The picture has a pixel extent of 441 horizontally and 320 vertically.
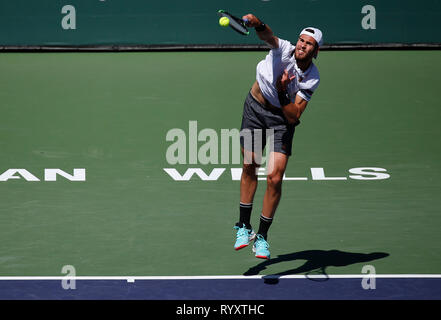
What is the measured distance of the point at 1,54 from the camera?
20844 millimetres

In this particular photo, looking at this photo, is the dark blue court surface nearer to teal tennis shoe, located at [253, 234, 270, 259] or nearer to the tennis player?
teal tennis shoe, located at [253, 234, 270, 259]

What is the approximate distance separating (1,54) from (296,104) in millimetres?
14313

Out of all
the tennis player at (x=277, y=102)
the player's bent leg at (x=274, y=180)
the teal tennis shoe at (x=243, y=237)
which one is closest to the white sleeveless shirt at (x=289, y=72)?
the tennis player at (x=277, y=102)

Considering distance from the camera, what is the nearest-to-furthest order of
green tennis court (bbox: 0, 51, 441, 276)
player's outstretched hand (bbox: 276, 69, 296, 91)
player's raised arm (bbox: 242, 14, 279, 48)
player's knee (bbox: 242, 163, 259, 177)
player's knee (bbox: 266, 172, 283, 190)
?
player's raised arm (bbox: 242, 14, 279, 48)
player's outstretched hand (bbox: 276, 69, 296, 91)
player's knee (bbox: 266, 172, 283, 190)
player's knee (bbox: 242, 163, 259, 177)
green tennis court (bbox: 0, 51, 441, 276)

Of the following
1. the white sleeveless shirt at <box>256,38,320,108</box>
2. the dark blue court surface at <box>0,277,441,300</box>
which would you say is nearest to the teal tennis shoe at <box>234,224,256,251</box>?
the dark blue court surface at <box>0,277,441,300</box>

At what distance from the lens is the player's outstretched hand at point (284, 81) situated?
783 centimetres

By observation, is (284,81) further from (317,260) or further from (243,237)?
(317,260)

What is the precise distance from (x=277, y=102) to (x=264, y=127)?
0.30 metres

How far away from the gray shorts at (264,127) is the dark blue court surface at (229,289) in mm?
1302

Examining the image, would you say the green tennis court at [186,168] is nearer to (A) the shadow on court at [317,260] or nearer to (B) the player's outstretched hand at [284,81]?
(A) the shadow on court at [317,260]

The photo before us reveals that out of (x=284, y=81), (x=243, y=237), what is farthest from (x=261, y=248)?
(x=284, y=81)

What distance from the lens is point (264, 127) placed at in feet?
27.4

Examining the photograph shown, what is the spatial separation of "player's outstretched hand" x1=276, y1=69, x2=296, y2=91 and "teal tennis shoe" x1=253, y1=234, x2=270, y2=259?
4.72 ft

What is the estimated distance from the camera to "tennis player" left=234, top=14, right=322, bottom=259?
7949mm
